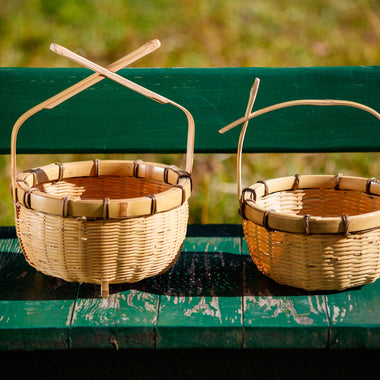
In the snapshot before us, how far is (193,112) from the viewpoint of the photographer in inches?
79.2

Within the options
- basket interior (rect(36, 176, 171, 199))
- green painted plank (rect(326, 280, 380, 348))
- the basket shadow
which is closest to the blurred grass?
basket interior (rect(36, 176, 171, 199))

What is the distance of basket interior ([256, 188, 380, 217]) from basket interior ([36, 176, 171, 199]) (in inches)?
15.8

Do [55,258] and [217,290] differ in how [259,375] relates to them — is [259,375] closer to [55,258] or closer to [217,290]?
[217,290]

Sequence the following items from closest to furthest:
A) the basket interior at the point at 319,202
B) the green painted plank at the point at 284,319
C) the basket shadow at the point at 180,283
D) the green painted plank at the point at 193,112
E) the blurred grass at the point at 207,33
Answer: the green painted plank at the point at 284,319 → the basket shadow at the point at 180,283 → the basket interior at the point at 319,202 → the green painted plank at the point at 193,112 → the blurred grass at the point at 207,33

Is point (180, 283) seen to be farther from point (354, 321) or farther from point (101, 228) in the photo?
point (354, 321)

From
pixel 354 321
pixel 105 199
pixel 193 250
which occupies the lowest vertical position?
pixel 193 250

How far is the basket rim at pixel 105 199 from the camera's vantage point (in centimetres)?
133

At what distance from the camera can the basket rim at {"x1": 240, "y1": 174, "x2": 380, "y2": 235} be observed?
134 centimetres

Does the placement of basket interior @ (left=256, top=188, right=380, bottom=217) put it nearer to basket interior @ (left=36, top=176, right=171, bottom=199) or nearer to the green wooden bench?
the green wooden bench

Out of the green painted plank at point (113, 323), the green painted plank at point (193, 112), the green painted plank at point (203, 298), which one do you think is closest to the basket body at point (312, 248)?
the green painted plank at point (203, 298)

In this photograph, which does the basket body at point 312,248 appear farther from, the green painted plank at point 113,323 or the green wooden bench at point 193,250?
the green painted plank at point 113,323

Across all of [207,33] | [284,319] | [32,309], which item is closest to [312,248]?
[284,319]

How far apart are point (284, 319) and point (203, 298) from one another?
0.23 meters

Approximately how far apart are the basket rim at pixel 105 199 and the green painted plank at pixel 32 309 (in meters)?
0.25
